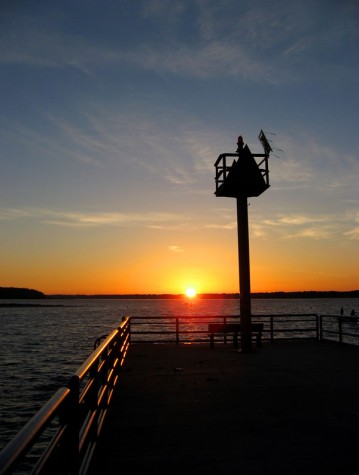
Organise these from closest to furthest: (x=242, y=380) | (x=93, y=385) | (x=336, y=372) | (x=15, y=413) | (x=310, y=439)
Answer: (x=93, y=385)
(x=310, y=439)
(x=242, y=380)
(x=336, y=372)
(x=15, y=413)

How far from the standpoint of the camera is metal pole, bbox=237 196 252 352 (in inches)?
542

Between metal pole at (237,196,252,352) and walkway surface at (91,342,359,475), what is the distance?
2337 millimetres

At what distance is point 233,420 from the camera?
6.25 metres

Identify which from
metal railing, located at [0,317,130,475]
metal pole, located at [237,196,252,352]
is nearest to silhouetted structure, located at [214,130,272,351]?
metal pole, located at [237,196,252,352]

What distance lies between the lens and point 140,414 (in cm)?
664

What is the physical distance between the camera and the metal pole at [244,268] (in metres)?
13.8

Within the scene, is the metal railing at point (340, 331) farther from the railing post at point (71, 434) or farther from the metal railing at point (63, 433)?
the railing post at point (71, 434)

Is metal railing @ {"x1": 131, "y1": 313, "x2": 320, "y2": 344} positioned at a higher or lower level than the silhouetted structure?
lower

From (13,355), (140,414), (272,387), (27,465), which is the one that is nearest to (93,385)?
(140,414)

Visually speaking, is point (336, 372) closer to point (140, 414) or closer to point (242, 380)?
point (242, 380)

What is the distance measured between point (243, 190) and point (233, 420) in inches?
336

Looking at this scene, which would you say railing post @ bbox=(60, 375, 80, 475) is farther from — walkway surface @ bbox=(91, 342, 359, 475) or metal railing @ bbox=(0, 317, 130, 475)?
walkway surface @ bbox=(91, 342, 359, 475)

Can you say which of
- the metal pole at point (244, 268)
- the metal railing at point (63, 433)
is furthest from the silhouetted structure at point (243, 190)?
the metal railing at point (63, 433)

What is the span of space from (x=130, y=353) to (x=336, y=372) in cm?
616
